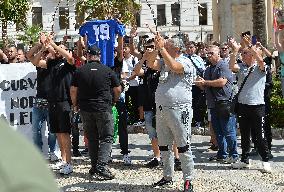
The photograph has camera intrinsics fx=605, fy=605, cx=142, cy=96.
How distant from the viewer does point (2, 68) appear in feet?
30.9

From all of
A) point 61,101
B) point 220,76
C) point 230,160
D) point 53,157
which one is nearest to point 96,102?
point 61,101

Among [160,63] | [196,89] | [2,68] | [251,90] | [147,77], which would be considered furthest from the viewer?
[196,89]

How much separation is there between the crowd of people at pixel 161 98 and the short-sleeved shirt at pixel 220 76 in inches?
0.6

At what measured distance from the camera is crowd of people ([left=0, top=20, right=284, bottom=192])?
22.1 feet

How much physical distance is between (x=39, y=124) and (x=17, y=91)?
0.67 metres

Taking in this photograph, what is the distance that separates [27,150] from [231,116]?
8.13 metres

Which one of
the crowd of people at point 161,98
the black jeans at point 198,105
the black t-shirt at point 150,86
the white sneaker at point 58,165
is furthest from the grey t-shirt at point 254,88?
the black jeans at point 198,105

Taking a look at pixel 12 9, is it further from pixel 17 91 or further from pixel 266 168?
pixel 266 168

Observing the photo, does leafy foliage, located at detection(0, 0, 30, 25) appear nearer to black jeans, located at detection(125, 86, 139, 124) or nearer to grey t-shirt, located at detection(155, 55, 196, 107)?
black jeans, located at detection(125, 86, 139, 124)

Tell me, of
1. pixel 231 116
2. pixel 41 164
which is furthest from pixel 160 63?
pixel 41 164

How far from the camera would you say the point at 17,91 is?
9.48 m

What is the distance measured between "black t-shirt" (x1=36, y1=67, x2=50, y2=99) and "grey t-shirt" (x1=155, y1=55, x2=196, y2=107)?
8.03 feet

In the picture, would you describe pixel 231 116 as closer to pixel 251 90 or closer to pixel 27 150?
pixel 251 90

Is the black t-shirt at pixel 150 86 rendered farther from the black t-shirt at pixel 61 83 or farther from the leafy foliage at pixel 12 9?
the leafy foliage at pixel 12 9
